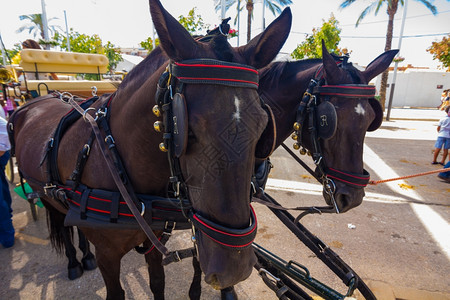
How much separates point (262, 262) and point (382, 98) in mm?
17189

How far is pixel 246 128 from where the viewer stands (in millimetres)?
965

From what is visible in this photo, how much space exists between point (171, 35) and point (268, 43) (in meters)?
0.49

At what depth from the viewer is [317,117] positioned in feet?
6.31

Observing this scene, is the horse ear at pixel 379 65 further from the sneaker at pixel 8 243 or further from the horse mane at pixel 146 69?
the sneaker at pixel 8 243

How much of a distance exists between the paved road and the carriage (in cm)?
71

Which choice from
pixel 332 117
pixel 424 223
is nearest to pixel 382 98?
pixel 424 223

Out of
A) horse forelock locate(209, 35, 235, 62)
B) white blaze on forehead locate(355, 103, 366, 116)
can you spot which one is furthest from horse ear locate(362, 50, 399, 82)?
horse forelock locate(209, 35, 235, 62)

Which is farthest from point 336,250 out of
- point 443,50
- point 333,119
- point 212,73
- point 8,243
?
point 443,50

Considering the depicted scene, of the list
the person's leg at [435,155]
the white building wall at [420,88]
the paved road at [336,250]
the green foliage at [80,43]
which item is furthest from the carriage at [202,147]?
the white building wall at [420,88]

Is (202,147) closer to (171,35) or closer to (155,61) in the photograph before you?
(171,35)

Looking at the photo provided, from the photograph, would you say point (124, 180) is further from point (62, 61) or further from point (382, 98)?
point (382, 98)

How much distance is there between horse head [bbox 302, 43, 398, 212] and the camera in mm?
1860

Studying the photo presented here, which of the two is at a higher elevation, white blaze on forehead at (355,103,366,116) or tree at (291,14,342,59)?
tree at (291,14,342,59)

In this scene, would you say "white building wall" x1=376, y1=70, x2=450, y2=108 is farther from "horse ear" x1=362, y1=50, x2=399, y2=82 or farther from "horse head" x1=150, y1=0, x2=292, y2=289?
"horse head" x1=150, y1=0, x2=292, y2=289
